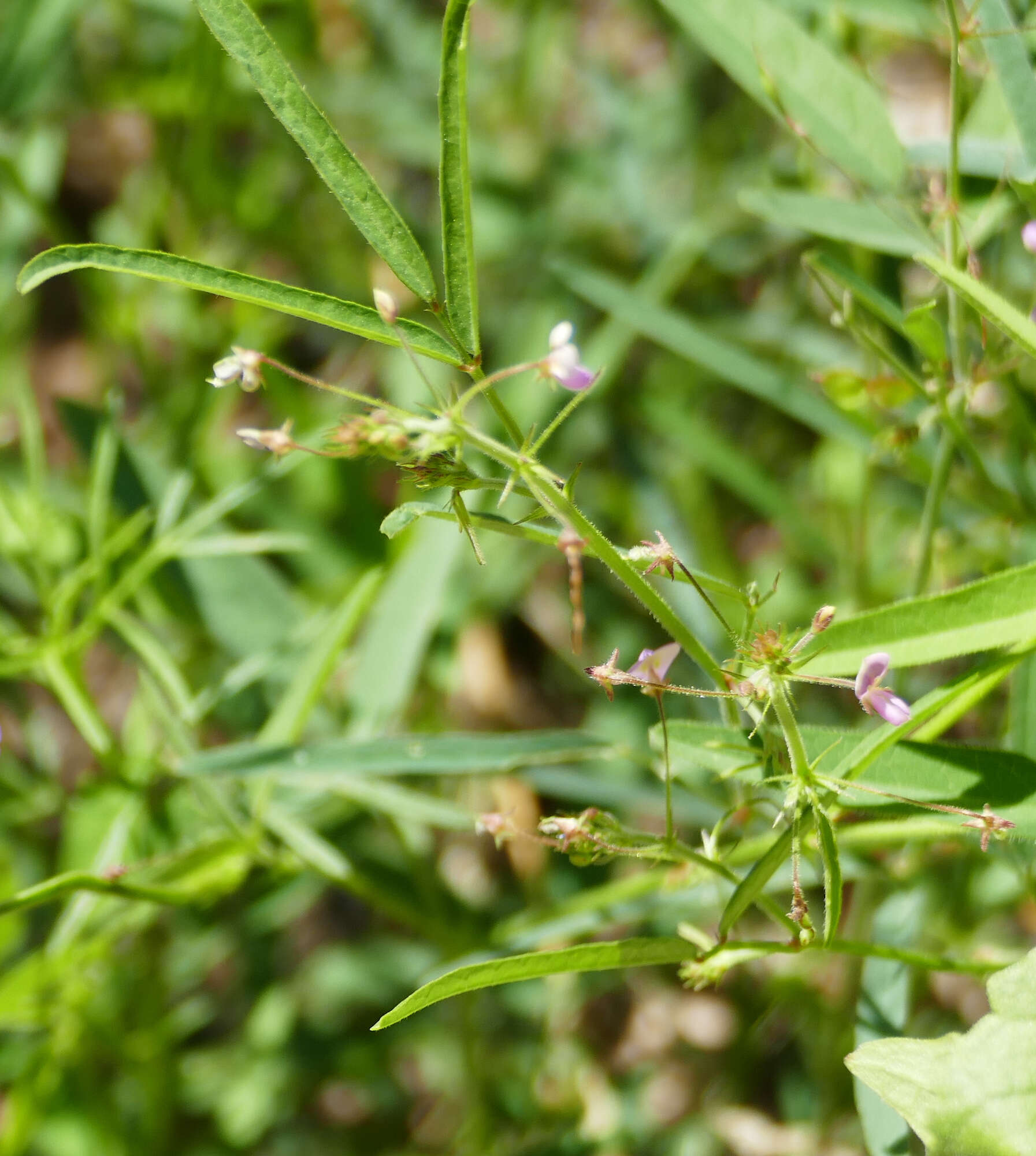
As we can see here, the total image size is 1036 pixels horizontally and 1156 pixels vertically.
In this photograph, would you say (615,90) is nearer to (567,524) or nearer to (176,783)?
(176,783)

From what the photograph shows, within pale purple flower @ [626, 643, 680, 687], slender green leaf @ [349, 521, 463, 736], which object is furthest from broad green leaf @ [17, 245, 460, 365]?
slender green leaf @ [349, 521, 463, 736]

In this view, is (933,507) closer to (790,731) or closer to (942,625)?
(942,625)

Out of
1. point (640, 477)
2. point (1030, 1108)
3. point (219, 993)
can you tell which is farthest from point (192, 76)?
point (1030, 1108)

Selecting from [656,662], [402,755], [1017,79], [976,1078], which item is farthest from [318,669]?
[1017,79]

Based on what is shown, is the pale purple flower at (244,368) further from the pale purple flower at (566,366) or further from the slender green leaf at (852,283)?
the slender green leaf at (852,283)

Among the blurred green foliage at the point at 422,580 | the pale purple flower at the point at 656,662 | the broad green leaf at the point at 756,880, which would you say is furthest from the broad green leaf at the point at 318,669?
the broad green leaf at the point at 756,880

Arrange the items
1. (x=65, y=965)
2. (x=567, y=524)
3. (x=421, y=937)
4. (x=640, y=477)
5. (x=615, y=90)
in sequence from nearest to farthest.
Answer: (x=567, y=524) < (x=65, y=965) < (x=640, y=477) < (x=421, y=937) < (x=615, y=90)
